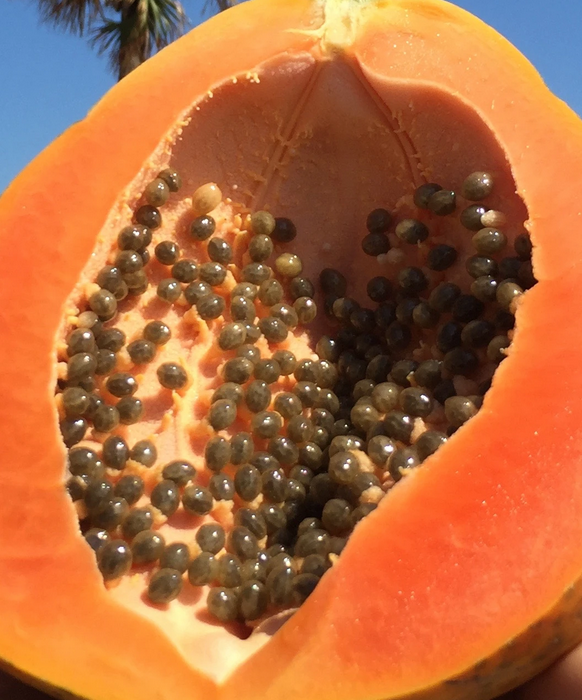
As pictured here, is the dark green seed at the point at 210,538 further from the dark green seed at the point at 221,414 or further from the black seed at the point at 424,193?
the black seed at the point at 424,193

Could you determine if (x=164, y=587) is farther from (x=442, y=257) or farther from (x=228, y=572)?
(x=442, y=257)

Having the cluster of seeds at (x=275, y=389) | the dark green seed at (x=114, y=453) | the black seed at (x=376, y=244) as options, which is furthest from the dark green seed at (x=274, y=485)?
the black seed at (x=376, y=244)

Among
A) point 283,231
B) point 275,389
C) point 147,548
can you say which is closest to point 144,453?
point 147,548

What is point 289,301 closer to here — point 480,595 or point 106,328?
point 106,328

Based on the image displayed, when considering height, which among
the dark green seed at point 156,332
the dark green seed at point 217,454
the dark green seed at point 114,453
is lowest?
the dark green seed at point 114,453

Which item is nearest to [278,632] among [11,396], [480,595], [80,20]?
[480,595]
